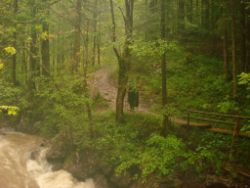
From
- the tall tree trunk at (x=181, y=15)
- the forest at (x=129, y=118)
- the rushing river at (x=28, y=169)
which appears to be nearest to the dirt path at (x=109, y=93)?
the forest at (x=129, y=118)

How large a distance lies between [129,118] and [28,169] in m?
6.20

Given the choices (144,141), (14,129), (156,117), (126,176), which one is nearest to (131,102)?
(156,117)

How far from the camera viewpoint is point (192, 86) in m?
21.9

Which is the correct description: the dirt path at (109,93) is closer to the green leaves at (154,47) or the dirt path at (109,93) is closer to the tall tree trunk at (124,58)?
the tall tree trunk at (124,58)

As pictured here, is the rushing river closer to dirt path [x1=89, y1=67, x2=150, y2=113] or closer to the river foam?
the river foam

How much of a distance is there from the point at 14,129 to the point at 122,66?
10.5 m

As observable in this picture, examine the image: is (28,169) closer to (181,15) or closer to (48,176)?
(48,176)

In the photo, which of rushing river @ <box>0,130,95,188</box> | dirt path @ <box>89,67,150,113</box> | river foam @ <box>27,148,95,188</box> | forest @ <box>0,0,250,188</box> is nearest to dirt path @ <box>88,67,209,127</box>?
dirt path @ <box>89,67,150,113</box>

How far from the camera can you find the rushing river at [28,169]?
15.6 meters

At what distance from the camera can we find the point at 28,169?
17.2m

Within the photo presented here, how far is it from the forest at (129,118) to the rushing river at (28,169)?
0.18 ft

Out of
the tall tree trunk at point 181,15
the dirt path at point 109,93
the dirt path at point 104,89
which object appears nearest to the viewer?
the dirt path at point 109,93

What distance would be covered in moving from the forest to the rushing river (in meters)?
0.06

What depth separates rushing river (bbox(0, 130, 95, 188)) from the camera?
51.1ft
